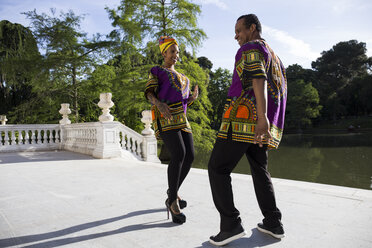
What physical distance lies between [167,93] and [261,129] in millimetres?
1086

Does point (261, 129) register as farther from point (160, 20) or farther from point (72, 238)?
point (160, 20)

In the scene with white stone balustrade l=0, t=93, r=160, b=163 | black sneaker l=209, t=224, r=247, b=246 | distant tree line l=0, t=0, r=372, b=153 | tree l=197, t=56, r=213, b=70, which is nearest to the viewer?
black sneaker l=209, t=224, r=247, b=246

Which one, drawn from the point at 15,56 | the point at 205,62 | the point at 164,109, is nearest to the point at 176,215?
the point at 164,109

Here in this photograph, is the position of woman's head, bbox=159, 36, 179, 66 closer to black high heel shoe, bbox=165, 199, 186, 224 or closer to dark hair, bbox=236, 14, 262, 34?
dark hair, bbox=236, 14, 262, 34

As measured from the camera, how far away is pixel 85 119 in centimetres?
1609


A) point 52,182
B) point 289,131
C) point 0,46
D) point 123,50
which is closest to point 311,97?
point 289,131

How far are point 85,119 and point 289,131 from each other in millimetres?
35605

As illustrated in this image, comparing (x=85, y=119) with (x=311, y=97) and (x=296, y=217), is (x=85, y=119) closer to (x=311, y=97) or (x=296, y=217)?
(x=296, y=217)

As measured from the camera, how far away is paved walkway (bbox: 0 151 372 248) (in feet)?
6.51

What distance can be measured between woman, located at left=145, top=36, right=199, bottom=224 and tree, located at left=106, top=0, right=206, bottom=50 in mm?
12592

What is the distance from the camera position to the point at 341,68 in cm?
5019

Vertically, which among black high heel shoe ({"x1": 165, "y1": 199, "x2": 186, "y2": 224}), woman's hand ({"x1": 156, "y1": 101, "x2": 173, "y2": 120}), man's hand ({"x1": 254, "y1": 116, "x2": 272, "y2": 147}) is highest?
woman's hand ({"x1": 156, "y1": 101, "x2": 173, "y2": 120})

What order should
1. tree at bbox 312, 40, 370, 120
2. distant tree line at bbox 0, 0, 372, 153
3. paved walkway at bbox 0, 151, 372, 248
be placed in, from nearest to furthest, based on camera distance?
paved walkway at bbox 0, 151, 372, 248 < distant tree line at bbox 0, 0, 372, 153 < tree at bbox 312, 40, 370, 120

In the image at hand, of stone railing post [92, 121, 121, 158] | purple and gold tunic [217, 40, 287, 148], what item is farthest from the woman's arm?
stone railing post [92, 121, 121, 158]
